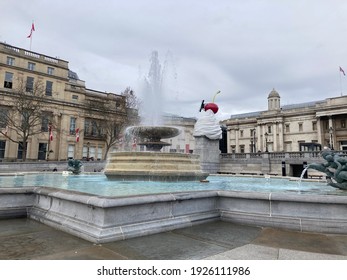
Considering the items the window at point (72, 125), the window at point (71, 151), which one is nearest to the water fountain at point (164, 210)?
the window at point (71, 151)

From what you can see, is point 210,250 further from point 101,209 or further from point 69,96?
point 69,96

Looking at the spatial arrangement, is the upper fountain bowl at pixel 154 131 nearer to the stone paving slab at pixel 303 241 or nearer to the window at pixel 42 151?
the stone paving slab at pixel 303 241

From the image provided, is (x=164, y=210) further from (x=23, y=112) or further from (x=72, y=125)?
(x=72, y=125)

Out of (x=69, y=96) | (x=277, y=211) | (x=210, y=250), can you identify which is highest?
(x=69, y=96)

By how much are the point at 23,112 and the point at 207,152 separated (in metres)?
26.3

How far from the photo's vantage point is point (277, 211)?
554 cm

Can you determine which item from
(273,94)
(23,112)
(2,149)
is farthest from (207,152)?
(273,94)

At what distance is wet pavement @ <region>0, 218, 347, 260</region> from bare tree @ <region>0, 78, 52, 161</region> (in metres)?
33.9

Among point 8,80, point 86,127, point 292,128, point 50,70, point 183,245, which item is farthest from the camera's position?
point 292,128

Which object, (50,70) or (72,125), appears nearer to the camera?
(50,70)

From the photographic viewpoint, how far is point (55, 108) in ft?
164

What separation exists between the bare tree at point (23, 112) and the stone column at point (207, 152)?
22.3m
